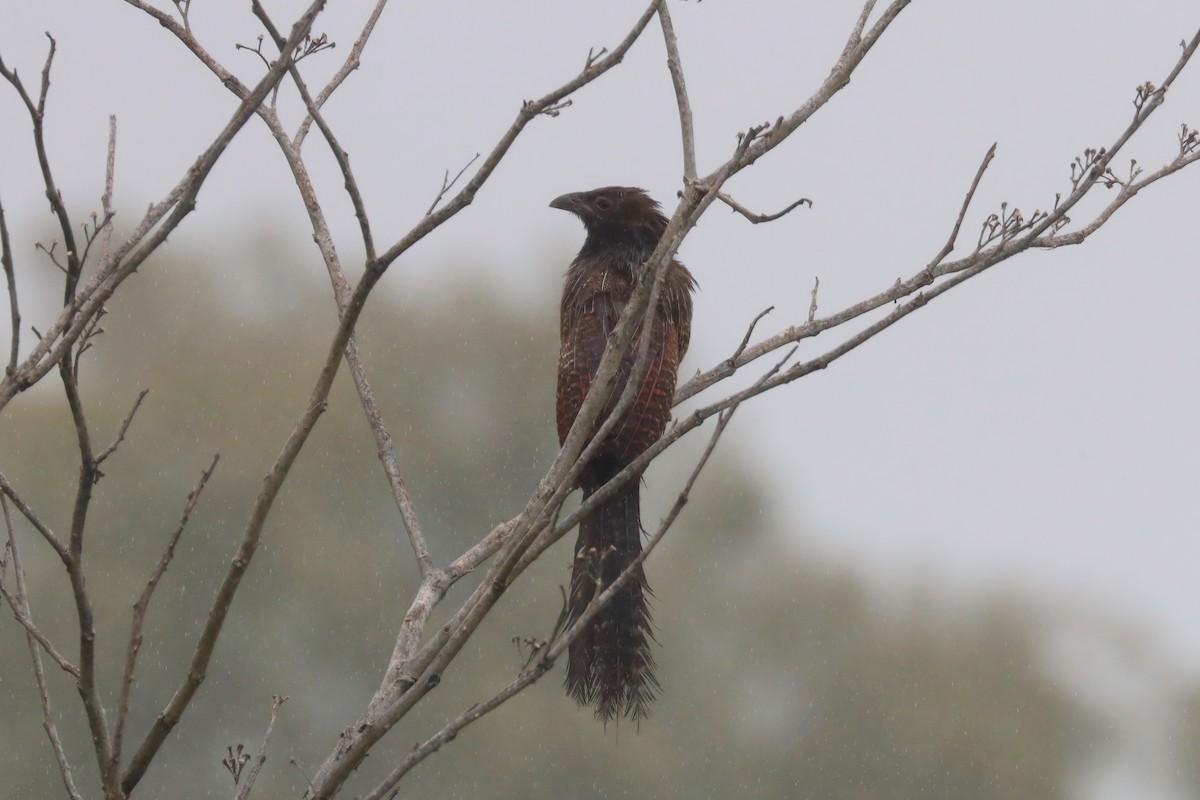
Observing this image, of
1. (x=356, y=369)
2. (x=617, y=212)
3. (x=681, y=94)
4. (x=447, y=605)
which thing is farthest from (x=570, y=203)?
(x=447, y=605)

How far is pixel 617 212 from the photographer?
12.0 feet

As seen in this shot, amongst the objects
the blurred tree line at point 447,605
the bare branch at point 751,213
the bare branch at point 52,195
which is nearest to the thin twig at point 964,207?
the bare branch at point 751,213

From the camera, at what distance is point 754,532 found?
1309 cm

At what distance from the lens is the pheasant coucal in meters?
2.53

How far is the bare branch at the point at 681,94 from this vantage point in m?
1.91

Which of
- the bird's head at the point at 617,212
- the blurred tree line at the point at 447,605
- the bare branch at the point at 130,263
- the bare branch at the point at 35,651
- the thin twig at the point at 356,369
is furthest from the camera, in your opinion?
the blurred tree line at the point at 447,605

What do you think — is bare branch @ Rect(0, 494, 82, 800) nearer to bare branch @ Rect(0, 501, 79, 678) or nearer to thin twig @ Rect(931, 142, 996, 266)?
bare branch @ Rect(0, 501, 79, 678)

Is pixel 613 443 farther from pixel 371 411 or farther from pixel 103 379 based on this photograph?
pixel 103 379

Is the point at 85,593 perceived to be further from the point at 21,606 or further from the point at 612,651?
the point at 612,651

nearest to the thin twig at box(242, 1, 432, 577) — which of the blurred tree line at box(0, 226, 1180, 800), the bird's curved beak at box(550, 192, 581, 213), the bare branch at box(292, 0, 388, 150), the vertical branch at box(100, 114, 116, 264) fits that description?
the bare branch at box(292, 0, 388, 150)

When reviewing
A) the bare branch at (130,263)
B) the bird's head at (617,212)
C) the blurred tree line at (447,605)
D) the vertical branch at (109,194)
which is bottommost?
the bare branch at (130,263)

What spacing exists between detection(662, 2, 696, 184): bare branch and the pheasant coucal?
52 centimetres

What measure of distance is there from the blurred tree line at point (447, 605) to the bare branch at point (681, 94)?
9.04m

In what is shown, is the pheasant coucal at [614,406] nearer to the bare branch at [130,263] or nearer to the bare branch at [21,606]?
the bare branch at [21,606]
